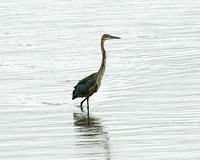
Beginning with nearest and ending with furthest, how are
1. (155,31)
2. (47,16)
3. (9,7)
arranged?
(155,31)
(47,16)
(9,7)

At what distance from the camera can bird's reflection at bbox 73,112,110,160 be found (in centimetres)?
1148

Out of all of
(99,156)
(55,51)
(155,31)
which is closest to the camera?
(99,156)

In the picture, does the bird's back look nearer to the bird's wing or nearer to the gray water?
the bird's wing

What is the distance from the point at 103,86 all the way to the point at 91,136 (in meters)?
5.24

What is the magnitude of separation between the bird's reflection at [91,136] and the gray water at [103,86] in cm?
2

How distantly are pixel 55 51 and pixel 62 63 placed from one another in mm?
2554

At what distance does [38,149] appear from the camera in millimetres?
11688

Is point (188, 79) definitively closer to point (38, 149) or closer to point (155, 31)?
point (38, 149)

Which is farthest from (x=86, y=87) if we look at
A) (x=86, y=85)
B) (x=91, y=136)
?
(x=91, y=136)

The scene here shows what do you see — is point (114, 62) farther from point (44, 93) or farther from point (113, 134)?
point (113, 134)

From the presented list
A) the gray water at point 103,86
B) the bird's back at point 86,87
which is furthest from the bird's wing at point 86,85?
the gray water at point 103,86

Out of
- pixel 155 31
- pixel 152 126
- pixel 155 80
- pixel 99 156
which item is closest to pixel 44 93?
pixel 155 80

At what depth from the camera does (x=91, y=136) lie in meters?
12.9

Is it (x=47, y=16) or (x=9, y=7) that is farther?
(x=9, y=7)
